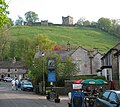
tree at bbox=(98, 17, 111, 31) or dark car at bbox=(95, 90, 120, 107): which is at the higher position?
tree at bbox=(98, 17, 111, 31)

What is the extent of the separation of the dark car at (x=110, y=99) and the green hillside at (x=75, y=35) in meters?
107

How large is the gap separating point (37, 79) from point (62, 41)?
83431mm

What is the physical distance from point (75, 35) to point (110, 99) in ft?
437

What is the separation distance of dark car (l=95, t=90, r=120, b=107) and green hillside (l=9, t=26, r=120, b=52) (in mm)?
107166

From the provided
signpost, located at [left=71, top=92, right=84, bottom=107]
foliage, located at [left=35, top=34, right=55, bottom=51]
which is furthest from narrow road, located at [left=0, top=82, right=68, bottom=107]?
foliage, located at [left=35, top=34, right=55, bottom=51]

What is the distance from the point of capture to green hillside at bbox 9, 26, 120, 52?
132 metres

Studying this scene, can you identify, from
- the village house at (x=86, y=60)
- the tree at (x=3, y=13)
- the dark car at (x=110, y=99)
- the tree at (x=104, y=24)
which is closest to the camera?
the dark car at (x=110, y=99)

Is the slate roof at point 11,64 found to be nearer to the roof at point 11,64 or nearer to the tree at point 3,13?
the roof at point 11,64

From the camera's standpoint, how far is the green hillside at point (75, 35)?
13175 centimetres

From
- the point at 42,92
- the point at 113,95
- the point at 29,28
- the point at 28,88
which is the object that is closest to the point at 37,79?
the point at 28,88

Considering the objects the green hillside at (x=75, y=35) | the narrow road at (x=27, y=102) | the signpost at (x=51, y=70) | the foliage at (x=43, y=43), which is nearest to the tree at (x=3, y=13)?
the narrow road at (x=27, y=102)

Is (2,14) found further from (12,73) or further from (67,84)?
(12,73)

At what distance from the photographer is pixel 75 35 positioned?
484 ft

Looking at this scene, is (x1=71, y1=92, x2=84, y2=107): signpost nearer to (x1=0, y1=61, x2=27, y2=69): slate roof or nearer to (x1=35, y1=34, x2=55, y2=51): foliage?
(x1=35, y1=34, x2=55, y2=51): foliage
